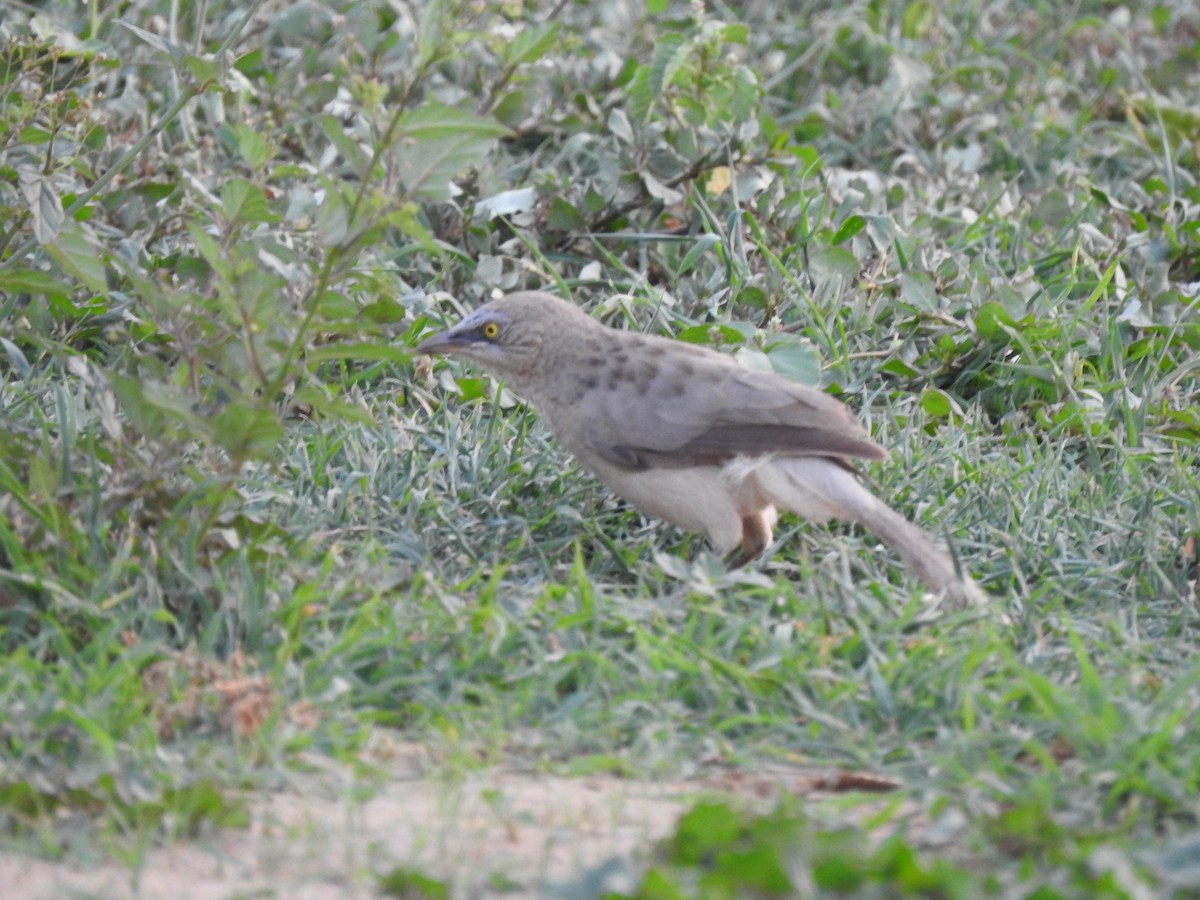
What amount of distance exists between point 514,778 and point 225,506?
1.36 meters

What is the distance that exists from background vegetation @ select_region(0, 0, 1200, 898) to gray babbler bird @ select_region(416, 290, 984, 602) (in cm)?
21

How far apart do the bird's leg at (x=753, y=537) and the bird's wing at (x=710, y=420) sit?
289mm

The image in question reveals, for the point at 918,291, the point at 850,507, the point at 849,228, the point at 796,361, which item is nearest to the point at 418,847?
the point at 850,507

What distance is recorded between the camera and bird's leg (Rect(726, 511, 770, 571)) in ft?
19.2

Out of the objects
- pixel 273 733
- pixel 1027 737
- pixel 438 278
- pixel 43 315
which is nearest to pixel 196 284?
pixel 43 315

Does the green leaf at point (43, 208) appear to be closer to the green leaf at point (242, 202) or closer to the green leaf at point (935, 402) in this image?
the green leaf at point (242, 202)

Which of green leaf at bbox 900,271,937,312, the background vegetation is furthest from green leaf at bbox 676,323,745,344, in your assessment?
green leaf at bbox 900,271,937,312

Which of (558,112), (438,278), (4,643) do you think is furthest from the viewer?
(558,112)

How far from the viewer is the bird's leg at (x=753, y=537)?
5863 millimetres

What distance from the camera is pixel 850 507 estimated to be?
553 cm

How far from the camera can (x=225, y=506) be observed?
4945 millimetres

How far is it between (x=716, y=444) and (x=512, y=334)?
37.2 inches

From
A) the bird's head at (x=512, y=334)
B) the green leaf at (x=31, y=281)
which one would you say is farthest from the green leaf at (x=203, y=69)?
the bird's head at (x=512, y=334)

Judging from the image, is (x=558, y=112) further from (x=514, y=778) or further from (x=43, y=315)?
(x=514, y=778)
